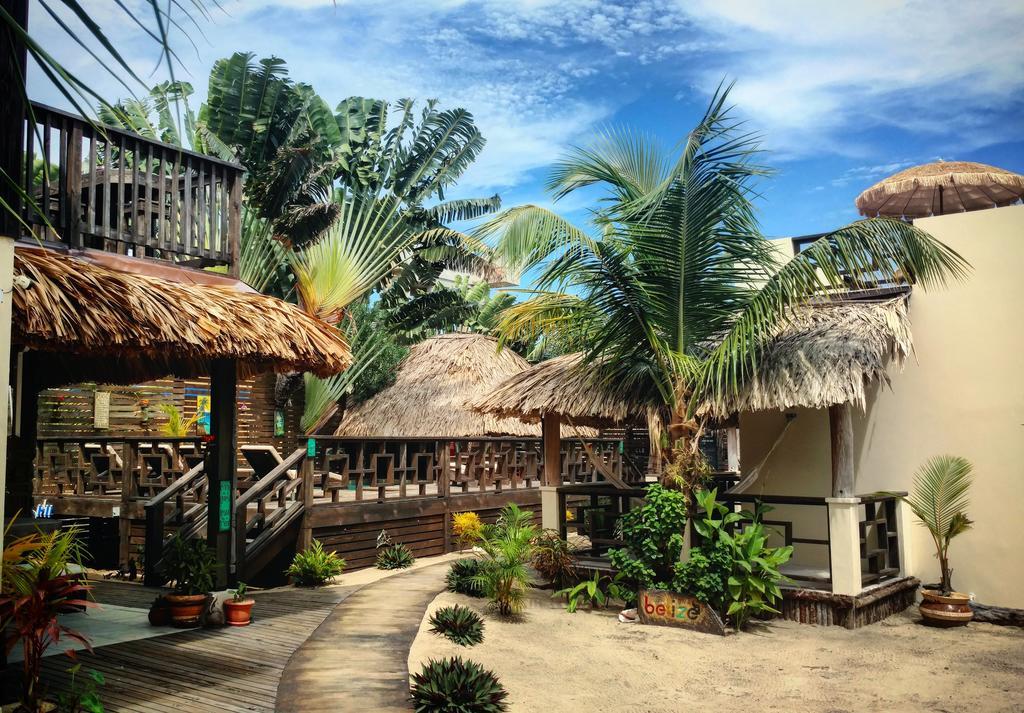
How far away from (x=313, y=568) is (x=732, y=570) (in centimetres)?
452

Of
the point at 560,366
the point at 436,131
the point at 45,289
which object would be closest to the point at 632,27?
the point at 436,131

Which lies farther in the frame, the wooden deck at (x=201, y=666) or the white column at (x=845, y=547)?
the white column at (x=845, y=547)

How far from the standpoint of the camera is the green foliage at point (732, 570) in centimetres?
790

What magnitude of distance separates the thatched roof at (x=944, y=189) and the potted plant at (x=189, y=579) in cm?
996

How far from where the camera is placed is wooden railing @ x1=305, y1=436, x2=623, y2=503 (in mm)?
10984

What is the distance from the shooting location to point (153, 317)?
20.0ft

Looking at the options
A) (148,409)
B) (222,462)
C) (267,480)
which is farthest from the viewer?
(148,409)

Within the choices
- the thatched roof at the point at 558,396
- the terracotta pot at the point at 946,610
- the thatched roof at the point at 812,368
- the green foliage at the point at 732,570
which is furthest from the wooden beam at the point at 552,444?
the terracotta pot at the point at 946,610

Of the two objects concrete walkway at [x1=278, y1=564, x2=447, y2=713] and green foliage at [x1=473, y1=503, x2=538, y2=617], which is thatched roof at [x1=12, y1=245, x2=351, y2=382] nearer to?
concrete walkway at [x1=278, y1=564, x2=447, y2=713]

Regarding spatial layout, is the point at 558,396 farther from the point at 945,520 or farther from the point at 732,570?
A: the point at 945,520

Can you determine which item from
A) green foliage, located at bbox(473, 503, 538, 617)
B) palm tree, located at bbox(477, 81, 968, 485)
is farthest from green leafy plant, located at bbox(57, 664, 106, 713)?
palm tree, located at bbox(477, 81, 968, 485)

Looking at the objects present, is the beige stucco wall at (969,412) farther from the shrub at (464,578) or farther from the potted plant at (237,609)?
the potted plant at (237,609)

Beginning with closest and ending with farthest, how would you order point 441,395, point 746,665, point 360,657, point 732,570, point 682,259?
point 360,657
point 746,665
point 732,570
point 682,259
point 441,395

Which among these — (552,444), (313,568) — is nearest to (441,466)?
(552,444)
